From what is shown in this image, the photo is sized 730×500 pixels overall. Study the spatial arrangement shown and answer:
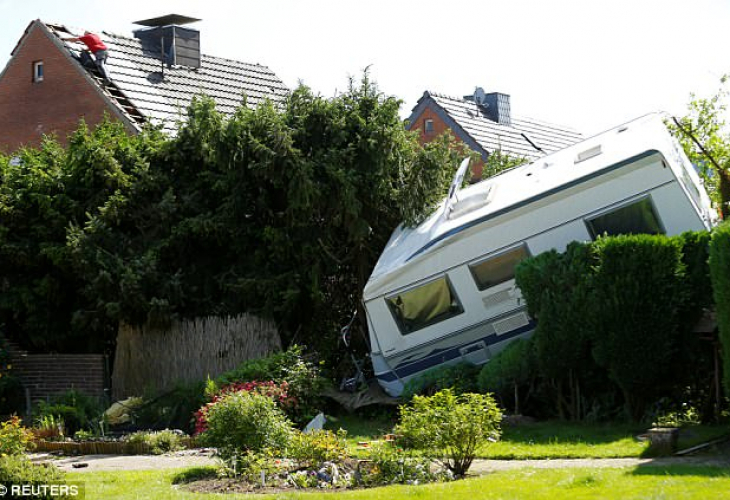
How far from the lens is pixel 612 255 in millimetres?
14742

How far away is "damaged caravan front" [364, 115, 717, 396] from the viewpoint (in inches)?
637

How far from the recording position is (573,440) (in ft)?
45.4

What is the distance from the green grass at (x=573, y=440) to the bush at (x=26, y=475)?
189 inches

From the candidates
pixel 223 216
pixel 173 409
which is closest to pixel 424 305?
pixel 173 409

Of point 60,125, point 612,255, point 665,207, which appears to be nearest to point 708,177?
point 665,207

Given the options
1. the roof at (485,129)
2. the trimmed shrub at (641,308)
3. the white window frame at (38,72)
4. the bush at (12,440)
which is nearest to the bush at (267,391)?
the bush at (12,440)

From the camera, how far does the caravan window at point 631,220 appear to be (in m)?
16.2

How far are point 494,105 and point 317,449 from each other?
120 ft

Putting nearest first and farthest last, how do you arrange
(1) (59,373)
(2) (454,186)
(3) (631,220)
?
(3) (631,220) → (2) (454,186) → (1) (59,373)

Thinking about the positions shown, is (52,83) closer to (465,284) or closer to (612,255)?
(465,284)

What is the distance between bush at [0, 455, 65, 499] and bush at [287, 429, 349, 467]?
118 inches

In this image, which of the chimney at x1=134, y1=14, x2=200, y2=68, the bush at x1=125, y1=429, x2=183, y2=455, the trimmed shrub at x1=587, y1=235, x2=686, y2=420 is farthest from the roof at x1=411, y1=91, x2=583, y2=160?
the bush at x1=125, y1=429, x2=183, y2=455

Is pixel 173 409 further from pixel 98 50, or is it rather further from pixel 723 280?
pixel 98 50

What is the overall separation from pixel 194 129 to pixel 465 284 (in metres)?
7.12
